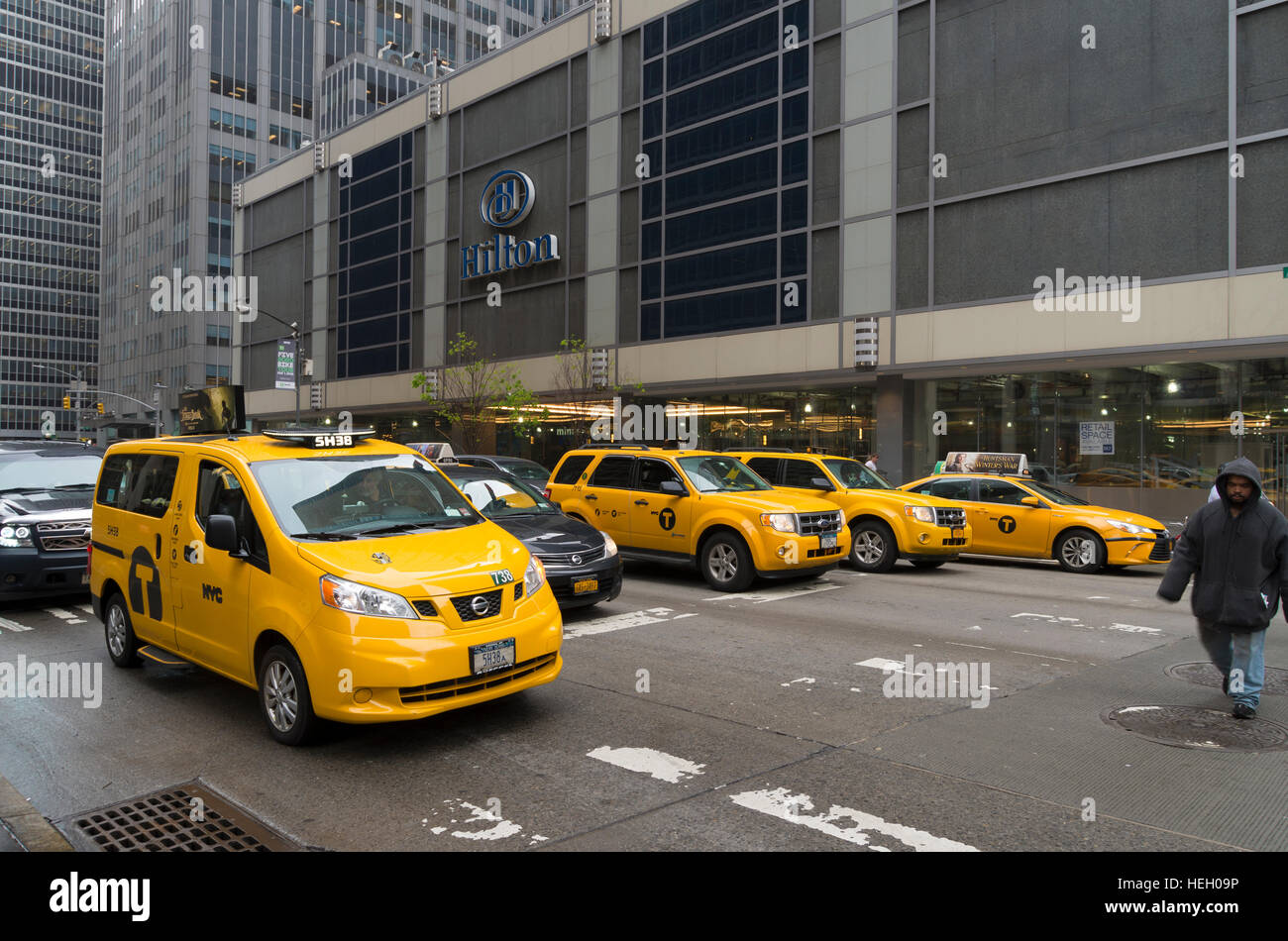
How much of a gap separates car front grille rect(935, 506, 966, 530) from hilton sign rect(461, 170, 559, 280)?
25.5 meters

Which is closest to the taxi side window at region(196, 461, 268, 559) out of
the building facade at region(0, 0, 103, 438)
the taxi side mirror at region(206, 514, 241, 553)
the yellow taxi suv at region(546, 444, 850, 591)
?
the taxi side mirror at region(206, 514, 241, 553)

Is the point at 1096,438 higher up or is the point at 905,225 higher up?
the point at 905,225

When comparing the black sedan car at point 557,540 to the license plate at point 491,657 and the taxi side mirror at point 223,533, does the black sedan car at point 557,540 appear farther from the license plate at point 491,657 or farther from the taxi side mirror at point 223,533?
the taxi side mirror at point 223,533

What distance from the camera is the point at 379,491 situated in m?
6.50

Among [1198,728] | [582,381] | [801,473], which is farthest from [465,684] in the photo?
[582,381]

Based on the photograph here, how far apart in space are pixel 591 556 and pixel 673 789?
15.9 ft

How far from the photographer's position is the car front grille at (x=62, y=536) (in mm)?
10039

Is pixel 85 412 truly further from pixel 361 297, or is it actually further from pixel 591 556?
pixel 591 556

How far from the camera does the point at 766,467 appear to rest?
15.2 metres

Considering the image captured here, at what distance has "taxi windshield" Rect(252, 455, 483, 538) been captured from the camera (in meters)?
5.96

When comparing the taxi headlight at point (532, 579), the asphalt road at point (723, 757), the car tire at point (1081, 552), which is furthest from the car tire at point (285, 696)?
the car tire at point (1081, 552)

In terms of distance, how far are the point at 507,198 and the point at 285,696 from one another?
35.1 meters

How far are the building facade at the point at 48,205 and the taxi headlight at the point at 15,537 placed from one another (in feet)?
376

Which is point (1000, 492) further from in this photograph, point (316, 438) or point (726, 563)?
point (316, 438)
